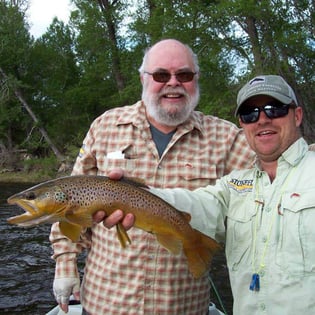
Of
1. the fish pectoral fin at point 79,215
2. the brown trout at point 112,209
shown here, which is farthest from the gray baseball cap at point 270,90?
the fish pectoral fin at point 79,215

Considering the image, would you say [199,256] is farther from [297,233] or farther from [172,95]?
[172,95]

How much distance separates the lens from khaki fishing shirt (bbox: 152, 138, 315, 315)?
2260 millimetres

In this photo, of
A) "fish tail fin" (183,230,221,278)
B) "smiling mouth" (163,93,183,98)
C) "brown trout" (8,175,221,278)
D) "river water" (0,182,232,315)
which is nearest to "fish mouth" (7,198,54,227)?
"brown trout" (8,175,221,278)

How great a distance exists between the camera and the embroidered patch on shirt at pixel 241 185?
265 centimetres

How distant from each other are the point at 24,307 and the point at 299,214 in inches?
224

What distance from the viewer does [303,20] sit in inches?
690

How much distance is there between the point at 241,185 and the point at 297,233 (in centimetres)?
50

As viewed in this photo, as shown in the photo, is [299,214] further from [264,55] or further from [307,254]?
[264,55]

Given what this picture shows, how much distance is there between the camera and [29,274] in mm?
8398

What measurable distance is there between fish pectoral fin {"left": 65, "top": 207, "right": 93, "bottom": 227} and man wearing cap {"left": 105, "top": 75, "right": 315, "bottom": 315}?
0.12 meters

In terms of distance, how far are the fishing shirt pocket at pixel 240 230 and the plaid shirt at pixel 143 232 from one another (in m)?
0.59

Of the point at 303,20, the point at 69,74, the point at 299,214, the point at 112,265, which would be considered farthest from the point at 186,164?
the point at 69,74

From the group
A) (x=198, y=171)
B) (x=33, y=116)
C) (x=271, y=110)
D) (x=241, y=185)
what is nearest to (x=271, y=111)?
(x=271, y=110)

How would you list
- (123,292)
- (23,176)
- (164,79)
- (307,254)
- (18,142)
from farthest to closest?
(18,142), (23,176), (164,79), (123,292), (307,254)
